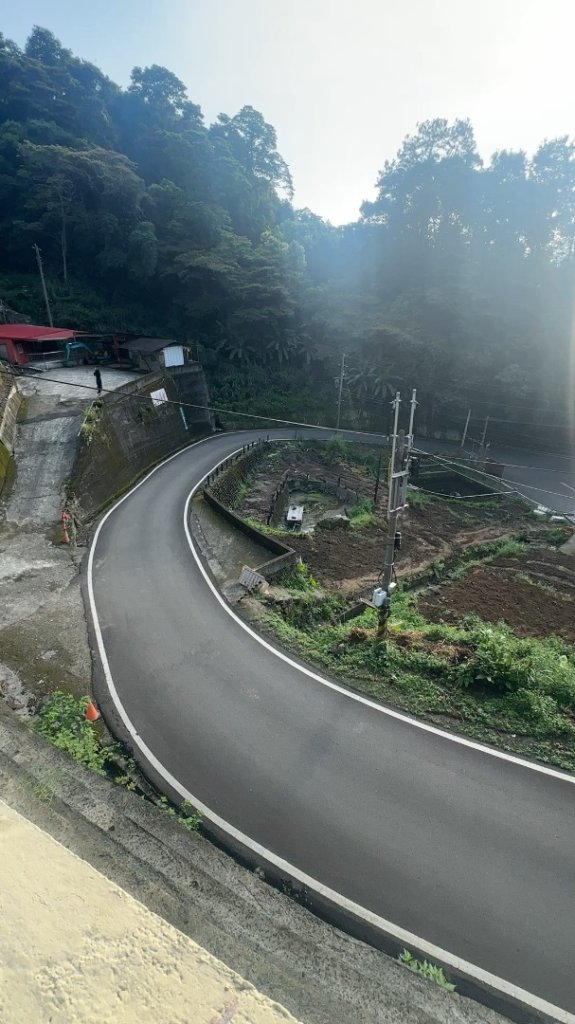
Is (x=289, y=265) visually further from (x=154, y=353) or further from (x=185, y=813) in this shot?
(x=185, y=813)

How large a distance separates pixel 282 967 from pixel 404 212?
195 ft

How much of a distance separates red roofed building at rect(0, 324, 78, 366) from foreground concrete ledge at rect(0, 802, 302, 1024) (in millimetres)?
31184

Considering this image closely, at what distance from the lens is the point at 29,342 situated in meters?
30.2

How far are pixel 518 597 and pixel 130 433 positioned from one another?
66.7 ft

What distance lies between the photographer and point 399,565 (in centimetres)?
1867

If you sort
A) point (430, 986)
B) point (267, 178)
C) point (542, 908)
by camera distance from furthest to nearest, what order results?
1. point (267, 178)
2. point (542, 908)
3. point (430, 986)

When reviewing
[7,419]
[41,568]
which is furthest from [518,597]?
[7,419]

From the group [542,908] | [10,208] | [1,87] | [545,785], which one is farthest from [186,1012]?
[1,87]

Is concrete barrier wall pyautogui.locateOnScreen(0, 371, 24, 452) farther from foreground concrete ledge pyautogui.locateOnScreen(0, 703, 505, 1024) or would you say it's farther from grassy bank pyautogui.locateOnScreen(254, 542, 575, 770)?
foreground concrete ledge pyautogui.locateOnScreen(0, 703, 505, 1024)

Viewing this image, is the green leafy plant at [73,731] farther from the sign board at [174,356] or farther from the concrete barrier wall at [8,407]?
the sign board at [174,356]

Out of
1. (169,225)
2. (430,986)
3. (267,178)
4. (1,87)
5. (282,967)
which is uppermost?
(1,87)

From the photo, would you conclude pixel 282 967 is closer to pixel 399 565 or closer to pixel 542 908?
pixel 542 908

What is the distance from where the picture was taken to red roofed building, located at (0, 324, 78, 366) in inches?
1120

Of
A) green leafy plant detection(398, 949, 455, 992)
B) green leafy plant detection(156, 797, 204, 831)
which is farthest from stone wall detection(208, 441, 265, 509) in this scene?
green leafy plant detection(398, 949, 455, 992)
